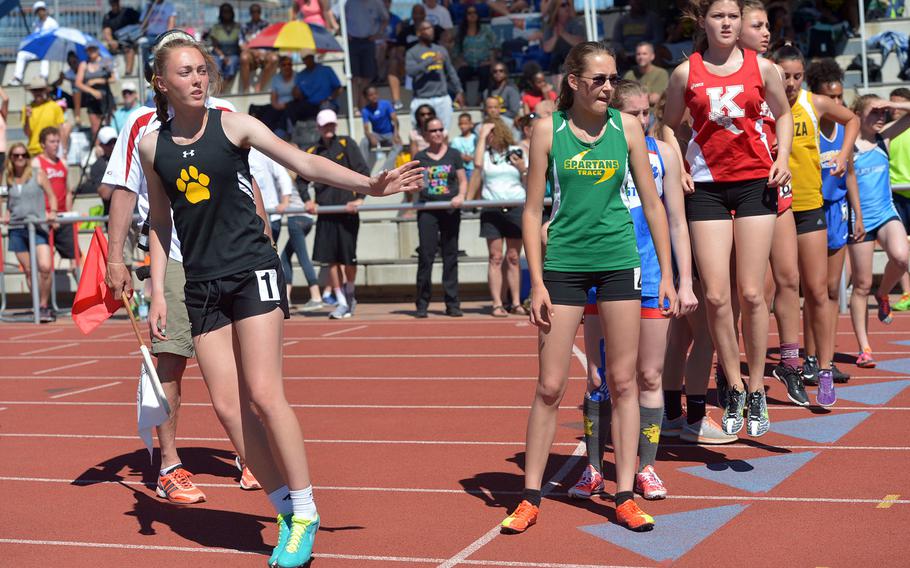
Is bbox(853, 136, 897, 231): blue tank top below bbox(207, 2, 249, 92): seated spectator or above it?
below

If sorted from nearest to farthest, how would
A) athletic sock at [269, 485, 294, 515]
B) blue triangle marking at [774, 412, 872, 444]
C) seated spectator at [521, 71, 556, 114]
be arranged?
athletic sock at [269, 485, 294, 515] → blue triangle marking at [774, 412, 872, 444] → seated spectator at [521, 71, 556, 114]

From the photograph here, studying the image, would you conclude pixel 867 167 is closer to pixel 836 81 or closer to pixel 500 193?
pixel 836 81

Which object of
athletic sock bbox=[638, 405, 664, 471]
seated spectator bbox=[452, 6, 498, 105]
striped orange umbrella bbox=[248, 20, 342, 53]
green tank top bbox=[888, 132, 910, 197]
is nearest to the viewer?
athletic sock bbox=[638, 405, 664, 471]

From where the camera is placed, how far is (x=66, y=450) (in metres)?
7.58

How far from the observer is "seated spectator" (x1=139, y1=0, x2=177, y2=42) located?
2102cm

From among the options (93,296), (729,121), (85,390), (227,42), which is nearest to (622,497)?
(729,121)

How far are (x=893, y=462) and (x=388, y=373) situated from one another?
489cm

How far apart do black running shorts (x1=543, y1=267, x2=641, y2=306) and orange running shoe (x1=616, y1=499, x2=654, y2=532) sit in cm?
88

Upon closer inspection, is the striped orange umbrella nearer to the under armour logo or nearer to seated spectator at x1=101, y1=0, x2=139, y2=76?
seated spectator at x1=101, y1=0, x2=139, y2=76

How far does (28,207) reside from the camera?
15.5 meters

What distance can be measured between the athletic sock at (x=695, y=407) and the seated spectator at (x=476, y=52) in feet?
39.3

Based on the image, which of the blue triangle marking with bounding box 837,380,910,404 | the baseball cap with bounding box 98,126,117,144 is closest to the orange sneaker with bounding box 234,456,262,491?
the blue triangle marking with bounding box 837,380,910,404

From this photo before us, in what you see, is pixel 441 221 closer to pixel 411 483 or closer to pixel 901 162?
pixel 901 162

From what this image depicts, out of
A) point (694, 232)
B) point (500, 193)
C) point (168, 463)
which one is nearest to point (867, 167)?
point (694, 232)
